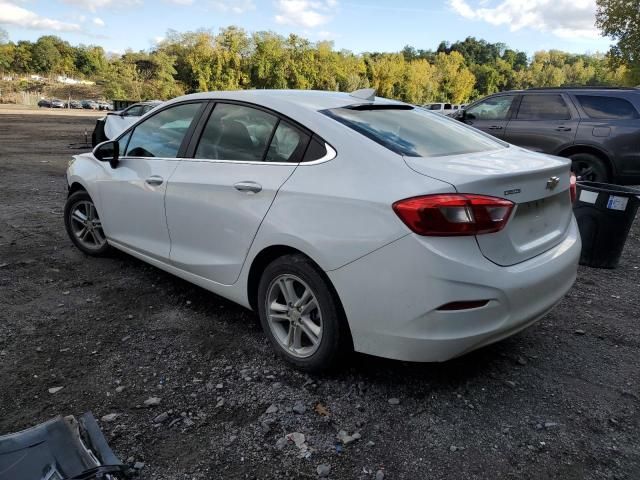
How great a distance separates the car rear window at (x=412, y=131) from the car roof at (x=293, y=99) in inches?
4.3

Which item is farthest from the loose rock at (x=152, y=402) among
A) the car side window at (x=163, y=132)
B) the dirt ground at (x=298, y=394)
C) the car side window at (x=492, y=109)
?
the car side window at (x=492, y=109)

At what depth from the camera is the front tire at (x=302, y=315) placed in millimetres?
2684

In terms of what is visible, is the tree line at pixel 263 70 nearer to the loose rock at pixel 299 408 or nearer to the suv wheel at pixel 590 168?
the suv wheel at pixel 590 168

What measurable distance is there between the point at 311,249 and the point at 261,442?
38.7 inches

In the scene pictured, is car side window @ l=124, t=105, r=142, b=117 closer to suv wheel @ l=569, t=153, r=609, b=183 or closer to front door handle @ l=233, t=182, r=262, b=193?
suv wheel @ l=569, t=153, r=609, b=183

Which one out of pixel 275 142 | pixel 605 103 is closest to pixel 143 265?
pixel 275 142

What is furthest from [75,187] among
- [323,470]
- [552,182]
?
[552,182]

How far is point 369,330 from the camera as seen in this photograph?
2549 millimetres

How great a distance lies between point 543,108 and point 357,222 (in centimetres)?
748

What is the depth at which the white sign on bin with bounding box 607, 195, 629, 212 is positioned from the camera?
484 cm

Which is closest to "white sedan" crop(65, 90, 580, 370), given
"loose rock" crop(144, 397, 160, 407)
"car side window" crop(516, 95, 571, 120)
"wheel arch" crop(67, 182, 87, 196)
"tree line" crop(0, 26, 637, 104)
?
"loose rock" crop(144, 397, 160, 407)

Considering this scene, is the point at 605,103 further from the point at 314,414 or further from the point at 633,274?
the point at 314,414

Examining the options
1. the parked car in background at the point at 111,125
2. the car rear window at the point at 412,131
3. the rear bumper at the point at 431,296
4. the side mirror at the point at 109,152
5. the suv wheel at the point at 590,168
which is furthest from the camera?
the parked car in background at the point at 111,125

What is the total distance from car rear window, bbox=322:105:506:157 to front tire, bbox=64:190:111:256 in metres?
2.80
